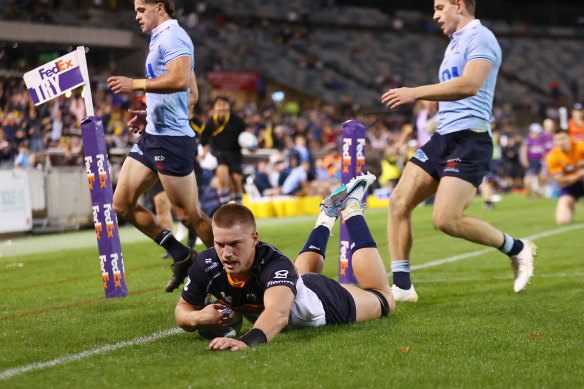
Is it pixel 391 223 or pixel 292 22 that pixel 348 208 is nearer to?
pixel 391 223

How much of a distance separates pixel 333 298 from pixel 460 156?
1.94 metres

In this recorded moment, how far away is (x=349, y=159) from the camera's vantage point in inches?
279

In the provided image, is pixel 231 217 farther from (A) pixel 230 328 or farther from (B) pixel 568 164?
(B) pixel 568 164

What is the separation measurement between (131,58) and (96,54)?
145 cm

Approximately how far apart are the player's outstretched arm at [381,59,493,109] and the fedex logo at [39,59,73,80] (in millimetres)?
2699

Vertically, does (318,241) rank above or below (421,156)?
below

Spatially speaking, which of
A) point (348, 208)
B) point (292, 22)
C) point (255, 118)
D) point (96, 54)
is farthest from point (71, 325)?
point (292, 22)

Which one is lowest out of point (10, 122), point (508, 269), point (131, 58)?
point (508, 269)

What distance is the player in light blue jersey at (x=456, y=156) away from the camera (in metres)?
6.35

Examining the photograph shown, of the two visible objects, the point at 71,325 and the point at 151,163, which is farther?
the point at 151,163

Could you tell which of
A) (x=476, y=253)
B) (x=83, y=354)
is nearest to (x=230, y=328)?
(x=83, y=354)

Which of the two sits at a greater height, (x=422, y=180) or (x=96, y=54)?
(x=96, y=54)

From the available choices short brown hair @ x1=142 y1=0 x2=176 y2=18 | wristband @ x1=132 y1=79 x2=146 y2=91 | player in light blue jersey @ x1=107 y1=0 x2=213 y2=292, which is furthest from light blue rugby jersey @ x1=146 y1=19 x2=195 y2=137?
wristband @ x1=132 y1=79 x2=146 y2=91

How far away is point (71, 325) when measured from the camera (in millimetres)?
5520
